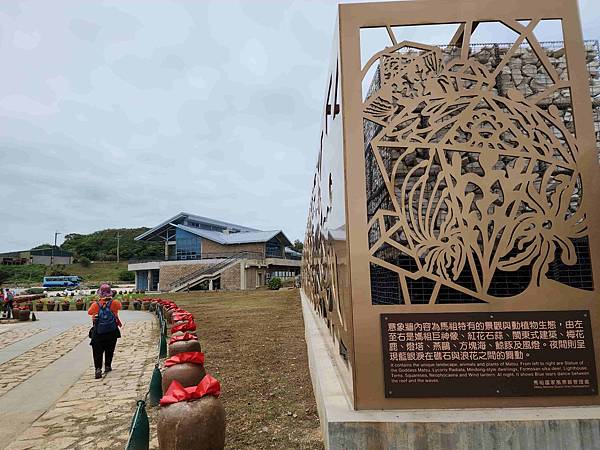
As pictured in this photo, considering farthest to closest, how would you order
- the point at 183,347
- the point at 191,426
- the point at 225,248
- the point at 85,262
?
the point at 85,262, the point at 225,248, the point at 183,347, the point at 191,426

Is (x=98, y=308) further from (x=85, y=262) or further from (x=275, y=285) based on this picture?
(x=85, y=262)

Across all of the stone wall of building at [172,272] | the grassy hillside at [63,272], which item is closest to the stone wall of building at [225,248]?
the stone wall of building at [172,272]

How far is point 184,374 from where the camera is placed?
408 centimetres

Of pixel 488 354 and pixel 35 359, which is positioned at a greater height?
pixel 488 354

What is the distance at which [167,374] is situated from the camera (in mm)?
4145

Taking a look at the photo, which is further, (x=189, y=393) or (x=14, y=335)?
(x=14, y=335)

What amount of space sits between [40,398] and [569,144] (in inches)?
269

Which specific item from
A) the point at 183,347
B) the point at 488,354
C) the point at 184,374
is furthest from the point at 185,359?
the point at 488,354

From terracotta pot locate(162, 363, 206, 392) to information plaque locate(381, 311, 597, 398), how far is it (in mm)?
2181

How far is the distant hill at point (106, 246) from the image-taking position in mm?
60609

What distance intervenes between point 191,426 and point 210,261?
33.4m

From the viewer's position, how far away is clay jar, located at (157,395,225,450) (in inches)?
110

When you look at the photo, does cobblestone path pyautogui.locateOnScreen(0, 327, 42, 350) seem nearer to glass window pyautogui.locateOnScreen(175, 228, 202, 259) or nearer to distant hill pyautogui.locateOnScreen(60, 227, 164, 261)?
glass window pyautogui.locateOnScreen(175, 228, 202, 259)

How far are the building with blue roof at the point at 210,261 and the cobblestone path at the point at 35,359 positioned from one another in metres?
21.2
